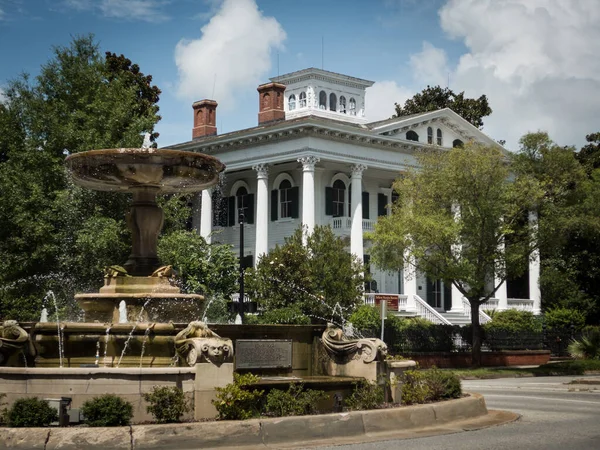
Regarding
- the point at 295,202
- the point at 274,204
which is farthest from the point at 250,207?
the point at 295,202

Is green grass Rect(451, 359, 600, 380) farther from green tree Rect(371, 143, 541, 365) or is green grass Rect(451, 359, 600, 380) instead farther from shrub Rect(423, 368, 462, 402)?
shrub Rect(423, 368, 462, 402)

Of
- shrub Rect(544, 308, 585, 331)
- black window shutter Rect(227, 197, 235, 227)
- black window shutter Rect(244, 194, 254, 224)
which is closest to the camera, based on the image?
shrub Rect(544, 308, 585, 331)

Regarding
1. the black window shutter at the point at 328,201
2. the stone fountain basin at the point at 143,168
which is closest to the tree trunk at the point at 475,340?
the black window shutter at the point at 328,201

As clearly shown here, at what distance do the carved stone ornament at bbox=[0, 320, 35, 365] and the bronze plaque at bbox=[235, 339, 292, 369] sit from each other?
3140mm

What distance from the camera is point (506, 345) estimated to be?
42094 mm

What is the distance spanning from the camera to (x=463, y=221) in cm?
3609

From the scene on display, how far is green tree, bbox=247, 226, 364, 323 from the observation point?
117 feet

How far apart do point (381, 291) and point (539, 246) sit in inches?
559

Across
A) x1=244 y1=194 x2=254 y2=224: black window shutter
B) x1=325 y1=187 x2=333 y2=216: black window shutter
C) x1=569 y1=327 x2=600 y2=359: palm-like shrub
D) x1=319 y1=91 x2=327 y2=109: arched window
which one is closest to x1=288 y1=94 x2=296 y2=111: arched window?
x1=319 y1=91 x2=327 y2=109: arched window

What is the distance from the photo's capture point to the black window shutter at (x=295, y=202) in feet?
163

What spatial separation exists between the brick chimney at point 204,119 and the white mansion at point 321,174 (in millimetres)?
573

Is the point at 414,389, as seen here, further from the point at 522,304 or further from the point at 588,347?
the point at 522,304

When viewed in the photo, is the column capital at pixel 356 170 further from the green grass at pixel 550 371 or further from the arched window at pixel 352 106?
the green grass at pixel 550 371

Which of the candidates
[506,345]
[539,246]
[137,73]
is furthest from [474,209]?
[137,73]
